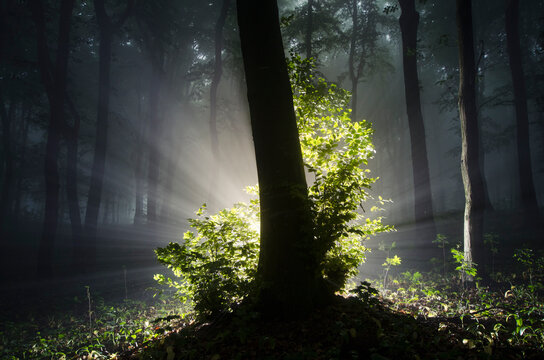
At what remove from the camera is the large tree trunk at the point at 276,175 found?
3.32 metres

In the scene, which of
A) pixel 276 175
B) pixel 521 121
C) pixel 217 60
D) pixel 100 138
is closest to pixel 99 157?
pixel 100 138

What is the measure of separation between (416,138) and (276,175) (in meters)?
8.62

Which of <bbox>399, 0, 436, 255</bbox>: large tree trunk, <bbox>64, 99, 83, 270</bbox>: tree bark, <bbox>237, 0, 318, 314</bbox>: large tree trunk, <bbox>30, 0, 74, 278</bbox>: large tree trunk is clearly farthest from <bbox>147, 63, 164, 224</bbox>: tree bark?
<bbox>237, 0, 318, 314</bbox>: large tree trunk

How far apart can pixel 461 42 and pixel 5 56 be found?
21286 millimetres

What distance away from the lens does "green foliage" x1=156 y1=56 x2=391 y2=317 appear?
11.2 feet

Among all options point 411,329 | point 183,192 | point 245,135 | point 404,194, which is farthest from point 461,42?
point 183,192

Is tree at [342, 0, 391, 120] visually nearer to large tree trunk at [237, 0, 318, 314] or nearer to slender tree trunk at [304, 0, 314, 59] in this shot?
slender tree trunk at [304, 0, 314, 59]

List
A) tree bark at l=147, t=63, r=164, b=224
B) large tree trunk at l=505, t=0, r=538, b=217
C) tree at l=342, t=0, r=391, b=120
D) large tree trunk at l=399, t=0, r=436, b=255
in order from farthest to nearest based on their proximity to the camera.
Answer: tree bark at l=147, t=63, r=164, b=224 → tree at l=342, t=0, r=391, b=120 → large tree trunk at l=505, t=0, r=538, b=217 → large tree trunk at l=399, t=0, r=436, b=255

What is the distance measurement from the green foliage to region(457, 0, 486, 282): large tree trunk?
158 inches

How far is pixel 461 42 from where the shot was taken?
6.94m

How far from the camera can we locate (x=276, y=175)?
3.40 m

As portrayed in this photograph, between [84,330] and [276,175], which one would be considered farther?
[84,330]

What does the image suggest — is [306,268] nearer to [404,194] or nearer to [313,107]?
[313,107]

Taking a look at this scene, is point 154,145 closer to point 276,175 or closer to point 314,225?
point 276,175
